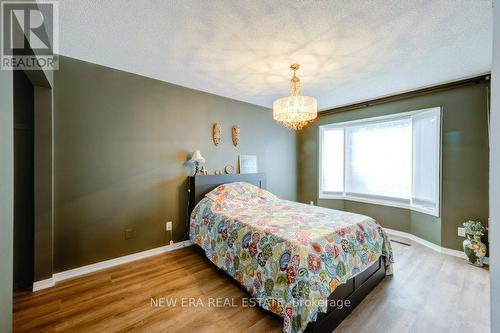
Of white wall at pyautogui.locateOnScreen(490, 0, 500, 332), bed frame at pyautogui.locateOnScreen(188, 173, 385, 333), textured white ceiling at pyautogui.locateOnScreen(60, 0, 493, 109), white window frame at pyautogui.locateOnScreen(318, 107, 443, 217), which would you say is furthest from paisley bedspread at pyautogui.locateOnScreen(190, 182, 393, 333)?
textured white ceiling at pyautogui.locateOnScreen(60, 0, 493, 109)

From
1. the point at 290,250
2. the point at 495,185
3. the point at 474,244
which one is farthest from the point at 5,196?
the point at 474,244

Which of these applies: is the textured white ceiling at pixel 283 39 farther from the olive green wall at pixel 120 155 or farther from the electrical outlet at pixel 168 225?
the electrical outlet at pixel 168 225

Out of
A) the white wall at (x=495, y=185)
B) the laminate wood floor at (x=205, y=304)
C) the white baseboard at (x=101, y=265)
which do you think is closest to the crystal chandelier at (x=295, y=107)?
the white wall at (x=495, y=185)

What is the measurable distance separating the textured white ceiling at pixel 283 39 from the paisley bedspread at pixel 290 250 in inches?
73.2

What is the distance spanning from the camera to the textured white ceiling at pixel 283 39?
5.21ft

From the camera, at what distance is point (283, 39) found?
6.42 ft

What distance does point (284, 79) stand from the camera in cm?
290

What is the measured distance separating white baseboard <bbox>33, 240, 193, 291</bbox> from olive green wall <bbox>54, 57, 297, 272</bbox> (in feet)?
0.21

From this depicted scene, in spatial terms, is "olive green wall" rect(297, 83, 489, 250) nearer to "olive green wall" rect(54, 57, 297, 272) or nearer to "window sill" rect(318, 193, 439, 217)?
"window sill" rect(318, 193, 439, 217)

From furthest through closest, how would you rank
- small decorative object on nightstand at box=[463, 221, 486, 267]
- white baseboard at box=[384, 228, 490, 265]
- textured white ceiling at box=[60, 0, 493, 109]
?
white baseboard at box=[384, 228, 490, 265] < small decorative object on nightstand at box=[463, 221, 486, 267] < textured white ceiling at box=[60, 0, 493, 109]

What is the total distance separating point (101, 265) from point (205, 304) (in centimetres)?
156
